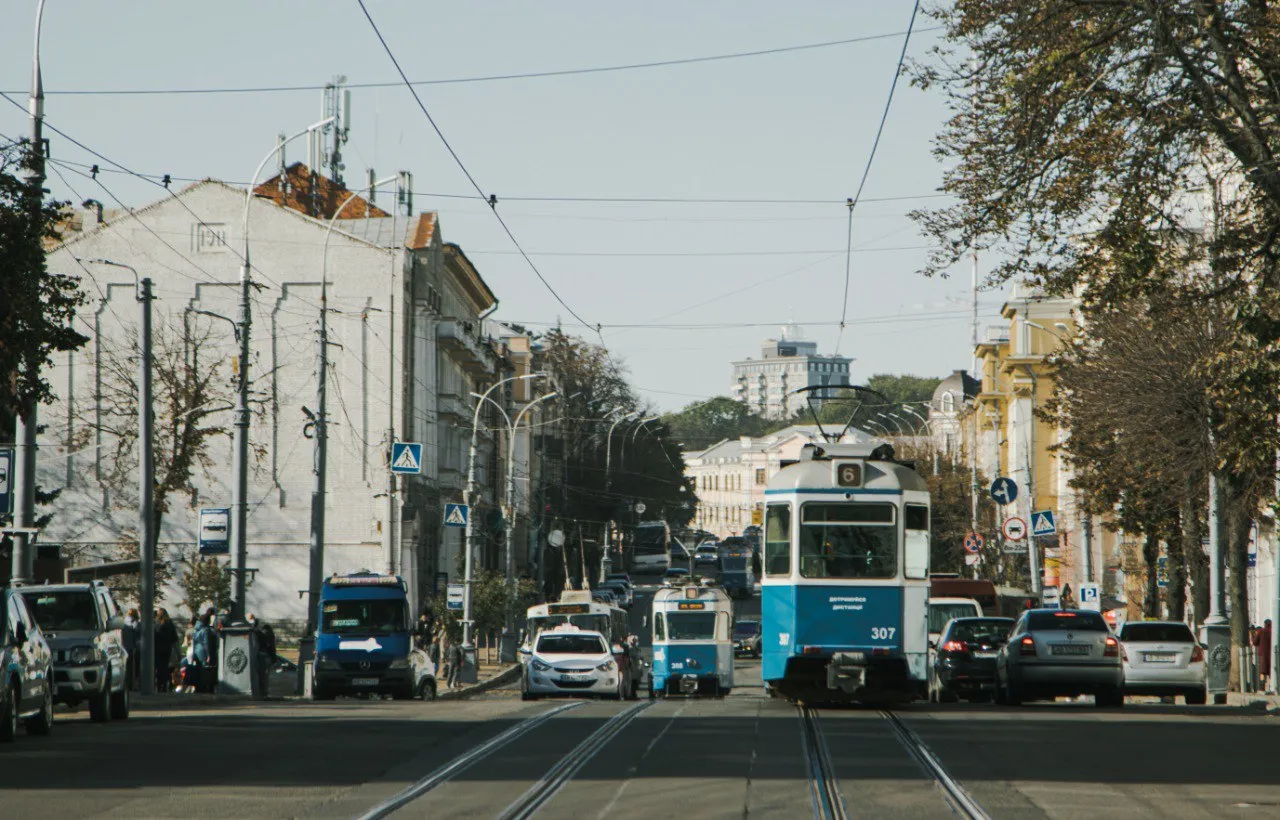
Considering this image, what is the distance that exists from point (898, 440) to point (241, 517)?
75232mm

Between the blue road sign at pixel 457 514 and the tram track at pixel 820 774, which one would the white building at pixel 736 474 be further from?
the tram track at pixel 820 774

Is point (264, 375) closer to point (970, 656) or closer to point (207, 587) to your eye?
point (207, 587)

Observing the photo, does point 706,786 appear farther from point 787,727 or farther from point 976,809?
point 787,727

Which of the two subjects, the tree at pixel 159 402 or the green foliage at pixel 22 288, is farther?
the tree at pixel 159 402

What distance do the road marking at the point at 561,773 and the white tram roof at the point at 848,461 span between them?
4.02 metres

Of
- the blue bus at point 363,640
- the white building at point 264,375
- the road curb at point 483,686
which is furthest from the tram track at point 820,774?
the white building at point 264,375

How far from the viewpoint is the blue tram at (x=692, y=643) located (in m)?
43.4

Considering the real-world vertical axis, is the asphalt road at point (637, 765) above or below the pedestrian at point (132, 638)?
below

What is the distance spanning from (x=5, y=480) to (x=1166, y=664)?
1907cm

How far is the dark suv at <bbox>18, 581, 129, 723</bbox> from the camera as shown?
20.2 meters

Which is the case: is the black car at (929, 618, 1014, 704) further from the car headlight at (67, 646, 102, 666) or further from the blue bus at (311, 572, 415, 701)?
the car headlight at (67, 646, 102, 666)

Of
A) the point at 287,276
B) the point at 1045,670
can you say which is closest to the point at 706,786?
the point at 1045,670

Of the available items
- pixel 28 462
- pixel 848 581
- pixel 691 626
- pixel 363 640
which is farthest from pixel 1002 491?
pixel 28 462

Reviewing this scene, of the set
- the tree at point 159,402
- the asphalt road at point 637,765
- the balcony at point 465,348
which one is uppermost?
the balcony at point 465,348
